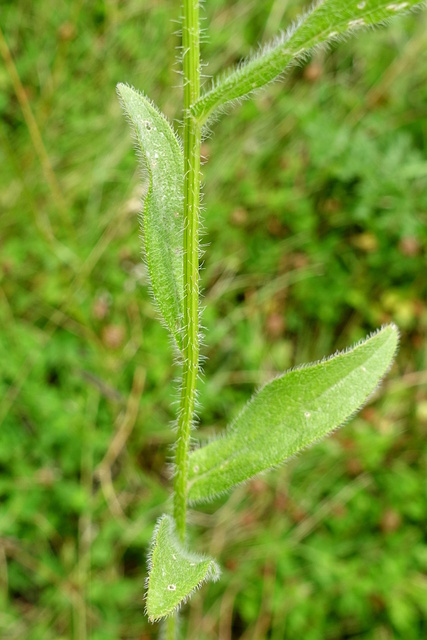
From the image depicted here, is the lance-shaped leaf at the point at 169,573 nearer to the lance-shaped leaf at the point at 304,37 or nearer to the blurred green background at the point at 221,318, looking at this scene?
the lance-shaped leaf at the point at 304,37

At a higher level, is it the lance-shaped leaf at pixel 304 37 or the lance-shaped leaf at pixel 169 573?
the lance-shaped leaf at pixel 304 37

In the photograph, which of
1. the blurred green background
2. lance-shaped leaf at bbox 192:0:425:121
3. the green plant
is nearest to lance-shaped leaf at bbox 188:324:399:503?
the green plant

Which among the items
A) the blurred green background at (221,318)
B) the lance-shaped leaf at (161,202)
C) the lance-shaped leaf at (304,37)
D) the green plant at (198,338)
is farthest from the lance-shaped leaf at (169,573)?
the blurred green background at (221,318)

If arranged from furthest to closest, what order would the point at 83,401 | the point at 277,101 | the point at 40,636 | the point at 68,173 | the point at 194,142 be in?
the point at 277,101, the point at 68,173, the point at 83,401, the point at 40,636, the point at 194,142

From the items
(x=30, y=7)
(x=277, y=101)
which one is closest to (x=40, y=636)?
(x=277, y=101)

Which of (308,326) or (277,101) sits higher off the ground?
(277,101)

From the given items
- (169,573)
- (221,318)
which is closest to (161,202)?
(169,573)

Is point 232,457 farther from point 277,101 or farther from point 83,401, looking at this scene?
point 277,101

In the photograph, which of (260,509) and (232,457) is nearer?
(232,457)
